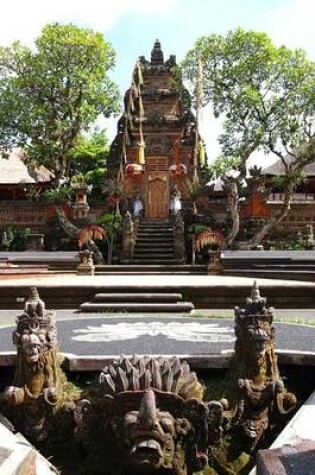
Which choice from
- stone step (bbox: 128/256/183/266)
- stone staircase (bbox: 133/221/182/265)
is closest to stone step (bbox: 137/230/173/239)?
stone staircase (bbox: 133/221/182/265)

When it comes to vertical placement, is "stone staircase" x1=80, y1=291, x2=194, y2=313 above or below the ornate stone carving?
below

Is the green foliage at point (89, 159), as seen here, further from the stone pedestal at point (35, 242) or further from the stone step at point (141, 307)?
the stone step at point (141, 307)

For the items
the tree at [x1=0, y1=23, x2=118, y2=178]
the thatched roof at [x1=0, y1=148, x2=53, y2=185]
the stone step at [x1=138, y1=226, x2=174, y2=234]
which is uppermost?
the tree at [x1=0, y1=23, x2=118, y2=178]

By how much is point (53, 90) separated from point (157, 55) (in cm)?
1486

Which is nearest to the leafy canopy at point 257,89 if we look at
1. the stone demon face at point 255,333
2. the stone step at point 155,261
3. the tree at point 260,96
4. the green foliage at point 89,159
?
the tree at point 260,96

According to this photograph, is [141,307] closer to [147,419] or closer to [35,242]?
[147,419]

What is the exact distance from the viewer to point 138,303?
1053cm

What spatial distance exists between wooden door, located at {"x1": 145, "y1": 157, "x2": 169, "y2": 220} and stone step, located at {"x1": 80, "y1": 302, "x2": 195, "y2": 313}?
752 inches

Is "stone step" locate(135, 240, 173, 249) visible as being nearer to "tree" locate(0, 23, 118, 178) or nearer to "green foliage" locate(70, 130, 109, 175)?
"tree" locate(0, 23, 118, 178)

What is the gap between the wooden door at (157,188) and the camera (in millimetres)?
29578

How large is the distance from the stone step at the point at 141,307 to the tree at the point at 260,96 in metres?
14.4

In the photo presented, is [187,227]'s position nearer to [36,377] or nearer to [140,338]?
[140,338]

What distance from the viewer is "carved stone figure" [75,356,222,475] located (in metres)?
4.18

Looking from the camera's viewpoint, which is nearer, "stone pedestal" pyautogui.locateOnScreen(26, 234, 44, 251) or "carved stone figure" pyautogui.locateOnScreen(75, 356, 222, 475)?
"carved stone figure" pyautogui.locateOnScreen(75, 356, 222, 475)
